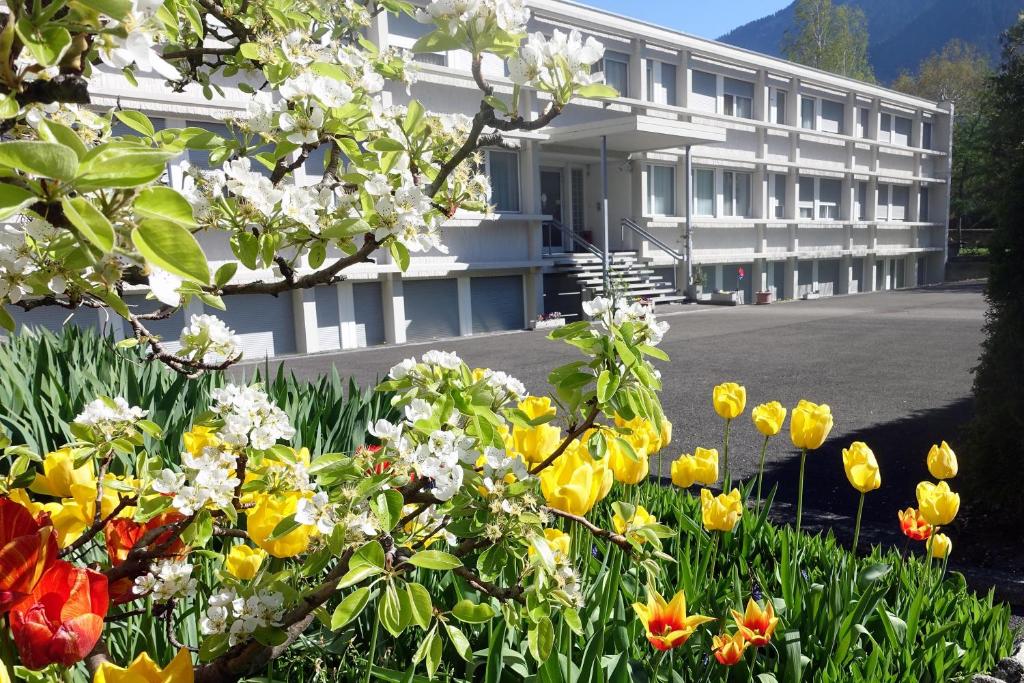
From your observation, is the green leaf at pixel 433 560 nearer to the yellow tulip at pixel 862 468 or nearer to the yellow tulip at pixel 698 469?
the yellow tulip at pixel 698 469

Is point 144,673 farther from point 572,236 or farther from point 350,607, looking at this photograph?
point 572,236

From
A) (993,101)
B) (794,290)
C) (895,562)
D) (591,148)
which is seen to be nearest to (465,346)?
(591,148)

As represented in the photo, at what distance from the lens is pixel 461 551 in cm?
149

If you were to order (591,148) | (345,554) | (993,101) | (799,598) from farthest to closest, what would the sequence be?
(591,148) → (993,101) → (799,598) → (345,554)

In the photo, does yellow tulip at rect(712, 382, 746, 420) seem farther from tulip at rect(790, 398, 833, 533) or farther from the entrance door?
the entrance door

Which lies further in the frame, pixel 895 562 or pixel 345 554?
pixel 895 562

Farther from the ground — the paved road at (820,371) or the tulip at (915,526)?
the tulip at (915,526)

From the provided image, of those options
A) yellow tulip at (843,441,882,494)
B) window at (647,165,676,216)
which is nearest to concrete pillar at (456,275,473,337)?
window at (647,165,676,216)

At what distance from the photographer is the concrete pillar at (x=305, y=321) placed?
16.3m

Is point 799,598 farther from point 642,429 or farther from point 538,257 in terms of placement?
point 538,257

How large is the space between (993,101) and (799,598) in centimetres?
474

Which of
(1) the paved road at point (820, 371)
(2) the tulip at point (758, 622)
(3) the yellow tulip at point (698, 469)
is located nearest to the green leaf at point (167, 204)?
(2) the tulip at point (758, 622)

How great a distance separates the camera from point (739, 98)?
27750mm

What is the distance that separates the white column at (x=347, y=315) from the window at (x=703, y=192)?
14.0 meters
